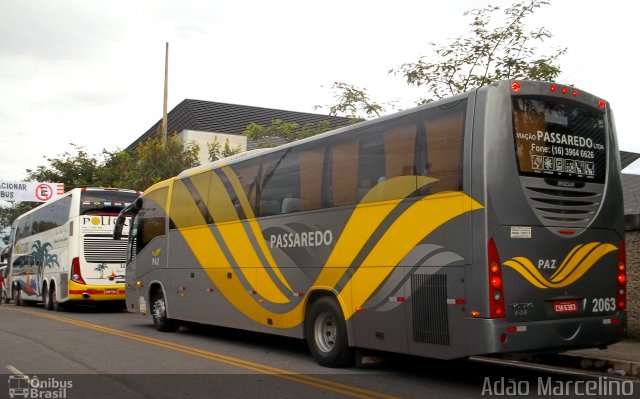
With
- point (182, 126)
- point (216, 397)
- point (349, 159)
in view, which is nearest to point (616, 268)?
point (349, 159)

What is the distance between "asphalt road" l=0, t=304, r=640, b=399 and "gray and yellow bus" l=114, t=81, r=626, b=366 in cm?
52

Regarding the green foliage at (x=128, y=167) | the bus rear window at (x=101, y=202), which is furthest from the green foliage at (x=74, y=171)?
the bus rear window at (x=101, y=202)

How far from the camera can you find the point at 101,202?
786 inches

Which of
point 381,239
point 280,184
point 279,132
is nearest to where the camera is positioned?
point 381,239

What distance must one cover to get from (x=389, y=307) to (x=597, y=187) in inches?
118

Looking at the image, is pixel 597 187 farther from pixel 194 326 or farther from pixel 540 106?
pixel 194 326

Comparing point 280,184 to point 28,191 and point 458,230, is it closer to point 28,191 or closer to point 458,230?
point 458,230

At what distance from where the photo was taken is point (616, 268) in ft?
26.8

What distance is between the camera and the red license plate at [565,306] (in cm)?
746

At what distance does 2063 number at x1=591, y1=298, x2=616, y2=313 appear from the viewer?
7.82 metres

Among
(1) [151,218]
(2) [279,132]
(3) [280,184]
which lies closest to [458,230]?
(3) [280,184]

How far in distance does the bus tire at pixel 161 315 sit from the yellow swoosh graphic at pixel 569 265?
886 cm

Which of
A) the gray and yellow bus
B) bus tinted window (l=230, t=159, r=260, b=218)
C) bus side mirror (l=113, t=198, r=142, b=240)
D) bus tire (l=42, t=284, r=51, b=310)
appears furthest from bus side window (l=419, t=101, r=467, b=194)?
bus tire (l=42, t=284, r=51, b=310)

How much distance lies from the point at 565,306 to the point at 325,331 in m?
3.48
